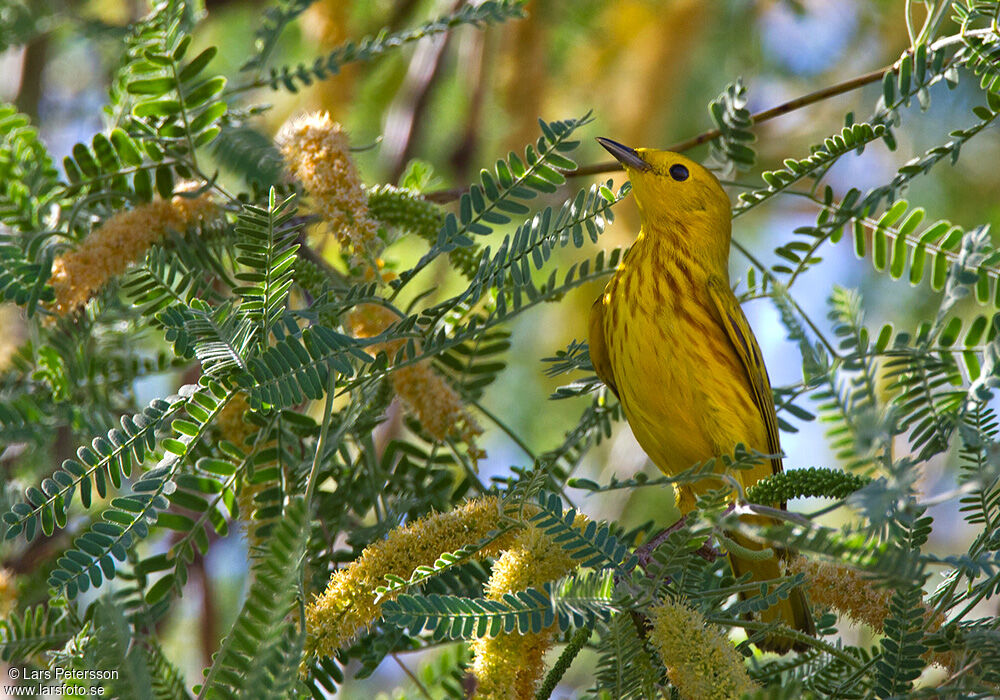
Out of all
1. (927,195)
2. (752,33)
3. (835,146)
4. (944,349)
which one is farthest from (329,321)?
(927,195)

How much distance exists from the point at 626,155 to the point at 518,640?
197 cm

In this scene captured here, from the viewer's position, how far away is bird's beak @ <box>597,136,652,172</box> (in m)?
3.15

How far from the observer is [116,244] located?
2295mm

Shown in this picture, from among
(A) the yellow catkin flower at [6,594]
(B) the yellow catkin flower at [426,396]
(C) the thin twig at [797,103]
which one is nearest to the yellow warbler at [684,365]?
(C) the thin twig at [797,103]

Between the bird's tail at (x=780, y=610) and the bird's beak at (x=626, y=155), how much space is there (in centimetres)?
130

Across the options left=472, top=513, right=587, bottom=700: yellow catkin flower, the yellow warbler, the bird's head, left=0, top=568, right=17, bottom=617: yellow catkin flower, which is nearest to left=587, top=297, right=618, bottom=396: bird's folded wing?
the yellow warbler

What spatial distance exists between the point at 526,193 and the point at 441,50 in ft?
7.90

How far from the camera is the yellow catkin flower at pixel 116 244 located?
2254mm

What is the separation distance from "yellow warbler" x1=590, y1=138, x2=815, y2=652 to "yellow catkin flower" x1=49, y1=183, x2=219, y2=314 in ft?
4.17

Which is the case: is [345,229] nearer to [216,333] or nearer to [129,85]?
[216,333]

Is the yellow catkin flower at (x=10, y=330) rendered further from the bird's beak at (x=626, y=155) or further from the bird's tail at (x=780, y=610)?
the bird's tail at (x=780, y=610)

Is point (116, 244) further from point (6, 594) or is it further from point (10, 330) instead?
point (10, 330)

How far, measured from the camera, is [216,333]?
5.78ft

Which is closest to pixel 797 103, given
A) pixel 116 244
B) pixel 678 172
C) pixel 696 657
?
pixel 678 172
